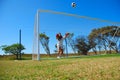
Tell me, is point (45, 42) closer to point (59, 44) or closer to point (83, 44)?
point (59, 44)

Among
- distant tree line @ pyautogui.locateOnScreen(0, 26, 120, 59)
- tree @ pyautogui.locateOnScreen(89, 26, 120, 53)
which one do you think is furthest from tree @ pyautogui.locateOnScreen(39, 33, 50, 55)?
tree @ pyautogui.locateOnScreen(89, 26, 120, 53)

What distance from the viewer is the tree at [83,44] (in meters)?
16.2

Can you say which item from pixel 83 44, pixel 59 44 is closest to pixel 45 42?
pixel 59 44

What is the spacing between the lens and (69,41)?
49.6 feet

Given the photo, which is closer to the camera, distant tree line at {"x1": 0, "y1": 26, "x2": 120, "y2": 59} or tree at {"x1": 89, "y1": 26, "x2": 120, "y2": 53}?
distant tree line at {"x1": 0, "y1": 26, "x2": 120, "y2": 59}

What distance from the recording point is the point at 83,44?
Answer: 17391 mm

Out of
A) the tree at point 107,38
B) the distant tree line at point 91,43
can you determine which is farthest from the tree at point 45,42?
the tree at point 107,38

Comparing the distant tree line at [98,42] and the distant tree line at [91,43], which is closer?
the distant tree line at [91,43]

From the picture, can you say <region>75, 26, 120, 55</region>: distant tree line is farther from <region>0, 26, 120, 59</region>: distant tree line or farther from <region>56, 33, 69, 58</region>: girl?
<region>56, 33, 69, 58</region>: girl

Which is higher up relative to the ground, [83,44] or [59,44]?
[83,44]

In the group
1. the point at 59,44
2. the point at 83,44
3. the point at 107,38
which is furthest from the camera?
the point at 107,38

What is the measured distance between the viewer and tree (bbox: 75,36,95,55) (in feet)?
53.1

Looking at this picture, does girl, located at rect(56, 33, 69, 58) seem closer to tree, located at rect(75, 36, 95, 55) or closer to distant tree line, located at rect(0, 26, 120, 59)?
distant tree line, located at rect(0, 26, 120, 59)

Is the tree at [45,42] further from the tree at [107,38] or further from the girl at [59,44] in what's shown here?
the tree at [107,38]
